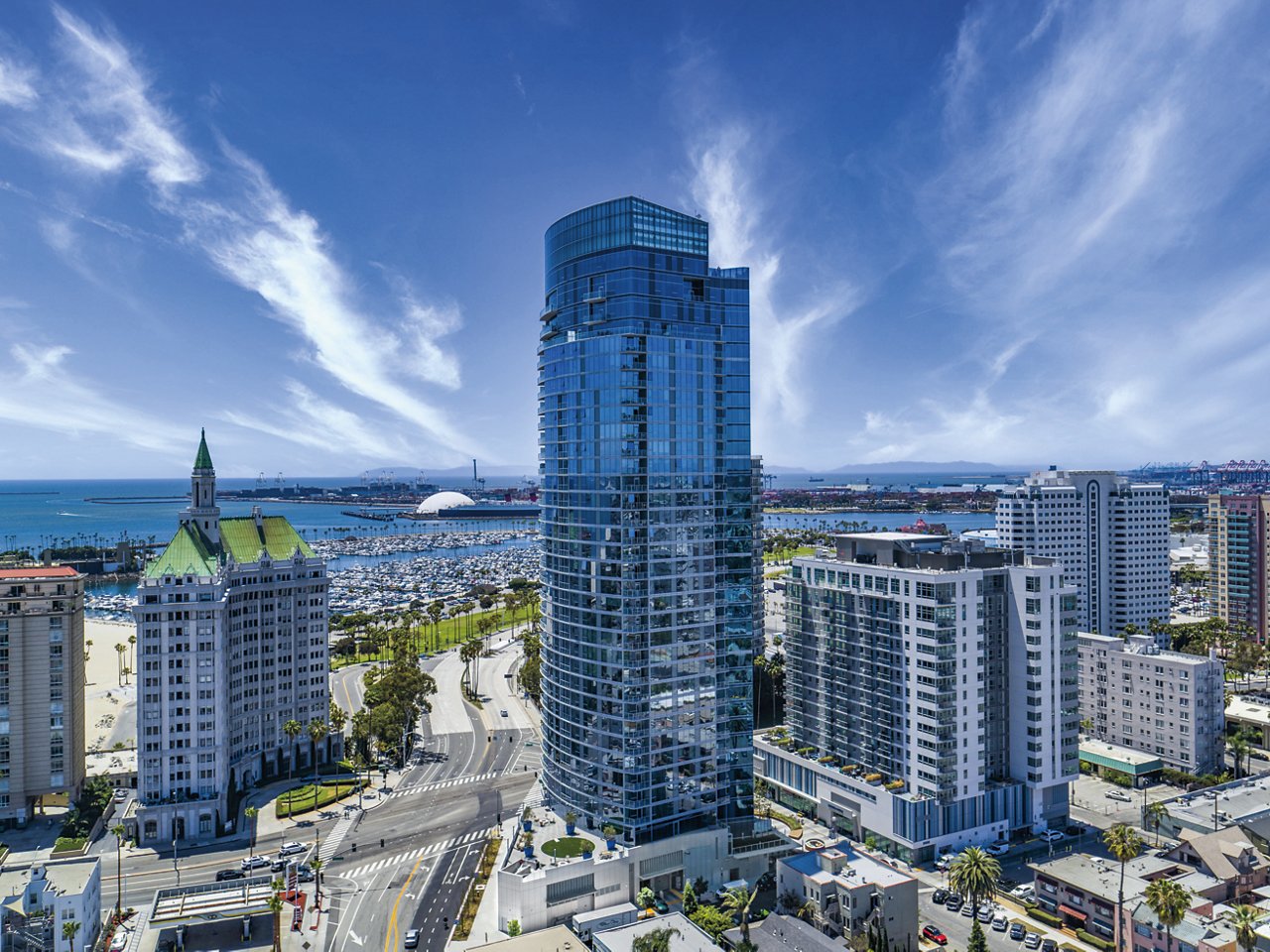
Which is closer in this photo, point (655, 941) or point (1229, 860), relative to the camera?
point (655, 941)

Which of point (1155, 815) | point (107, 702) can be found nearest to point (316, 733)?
point (107, 702)

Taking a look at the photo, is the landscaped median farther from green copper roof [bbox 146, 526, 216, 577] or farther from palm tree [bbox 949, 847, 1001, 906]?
palm tree [bbox 949, 847, 1001, 906]

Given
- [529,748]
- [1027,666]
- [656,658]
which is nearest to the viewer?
[656,658]

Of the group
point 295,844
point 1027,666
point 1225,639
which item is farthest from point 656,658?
point 1225,639

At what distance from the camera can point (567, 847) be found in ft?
256

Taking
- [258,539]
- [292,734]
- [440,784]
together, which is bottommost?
[440,784]

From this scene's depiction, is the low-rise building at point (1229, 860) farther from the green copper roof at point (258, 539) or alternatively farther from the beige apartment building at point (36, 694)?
the beige apartment building at point (36, 694)

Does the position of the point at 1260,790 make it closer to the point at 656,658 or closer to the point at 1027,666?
the point at 1027,666

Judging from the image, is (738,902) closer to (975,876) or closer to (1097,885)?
(975,876)

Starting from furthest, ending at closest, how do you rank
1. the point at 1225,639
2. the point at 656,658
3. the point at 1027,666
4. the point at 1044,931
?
the point at 1225,639, the point at 1027,666, the point at 656,658, the point at 1044,931

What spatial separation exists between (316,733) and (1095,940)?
3612 inches

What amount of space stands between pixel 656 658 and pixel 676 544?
11.5m

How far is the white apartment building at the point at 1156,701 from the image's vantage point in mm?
Result: 109938

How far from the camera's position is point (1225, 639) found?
154125 millimetres
